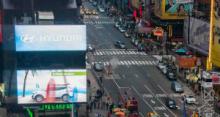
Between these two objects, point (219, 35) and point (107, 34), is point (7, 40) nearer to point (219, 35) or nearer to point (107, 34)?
point (219, 35)

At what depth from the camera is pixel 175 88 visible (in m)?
98.8

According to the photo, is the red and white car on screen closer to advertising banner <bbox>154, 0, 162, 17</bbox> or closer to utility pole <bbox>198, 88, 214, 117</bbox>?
utility pole <bbox>198, 88, 214, 117</bbox>

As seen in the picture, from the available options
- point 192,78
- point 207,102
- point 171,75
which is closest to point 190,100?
point 192,78

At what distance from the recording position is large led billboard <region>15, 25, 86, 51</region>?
73.9 metres

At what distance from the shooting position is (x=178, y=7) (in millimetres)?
140375

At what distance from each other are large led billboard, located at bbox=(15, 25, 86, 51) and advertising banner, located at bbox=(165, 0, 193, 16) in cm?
6546

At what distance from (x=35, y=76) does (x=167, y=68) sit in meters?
40.5

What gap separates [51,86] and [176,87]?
29166mm

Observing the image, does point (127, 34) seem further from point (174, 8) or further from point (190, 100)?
point (190, 100)

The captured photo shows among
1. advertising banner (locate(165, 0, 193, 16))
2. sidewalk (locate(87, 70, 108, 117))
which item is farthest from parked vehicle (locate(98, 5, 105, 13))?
sidewalk (locate(87, 70, 108, 117))

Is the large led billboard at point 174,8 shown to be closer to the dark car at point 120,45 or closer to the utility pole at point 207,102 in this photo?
the dark car at point 120,45

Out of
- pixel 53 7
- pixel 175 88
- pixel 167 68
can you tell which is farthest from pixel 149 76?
pixel 53 7

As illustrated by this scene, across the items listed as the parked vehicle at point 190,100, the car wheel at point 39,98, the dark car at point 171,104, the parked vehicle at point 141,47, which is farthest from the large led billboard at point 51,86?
the parked vehicle at point 141,47

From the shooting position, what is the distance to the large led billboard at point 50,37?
73875 millimetres
